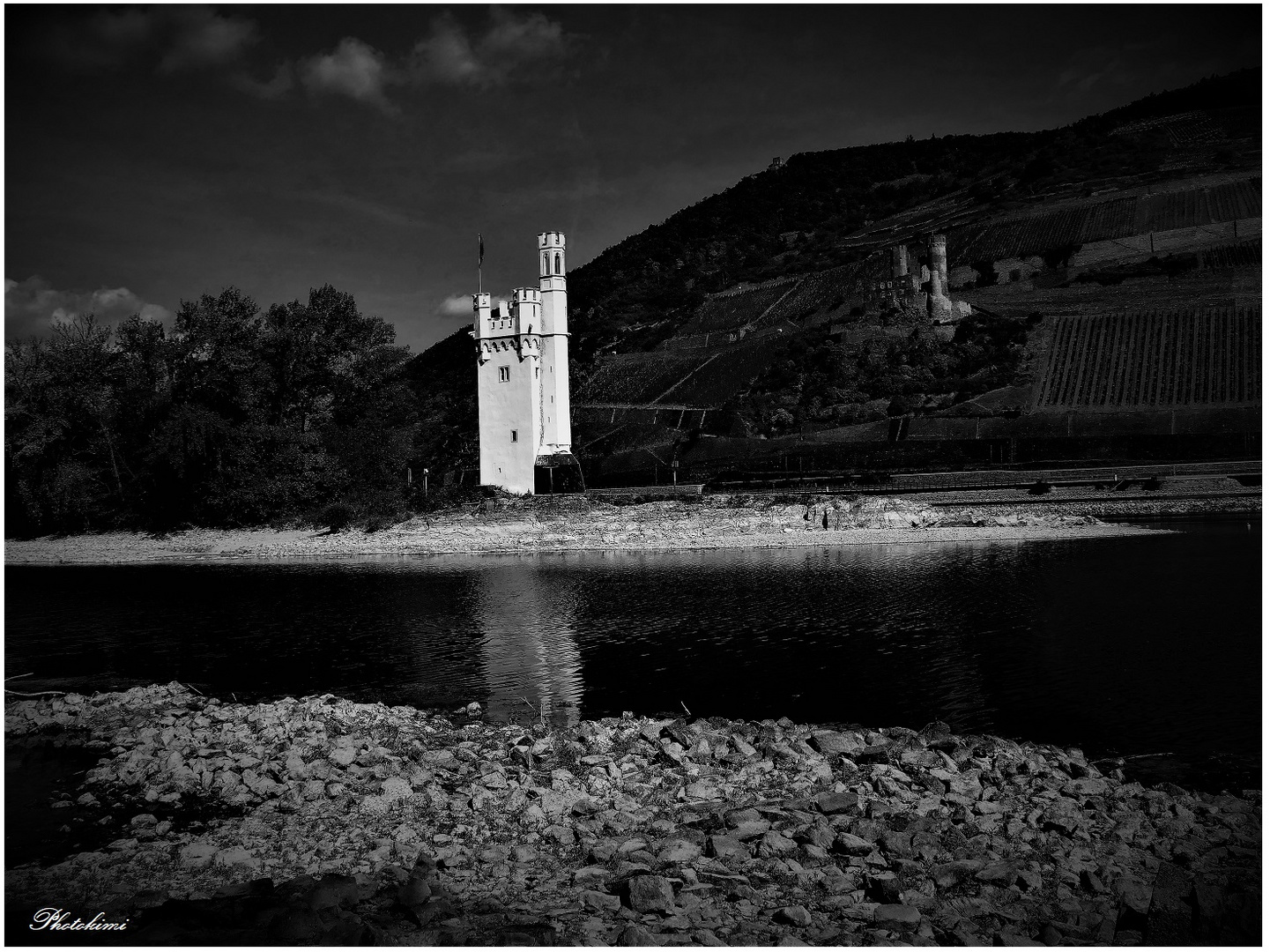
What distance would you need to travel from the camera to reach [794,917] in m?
7.41

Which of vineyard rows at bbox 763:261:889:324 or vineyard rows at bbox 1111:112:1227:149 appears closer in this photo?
vineyard rows at bbox 763:261:889:324

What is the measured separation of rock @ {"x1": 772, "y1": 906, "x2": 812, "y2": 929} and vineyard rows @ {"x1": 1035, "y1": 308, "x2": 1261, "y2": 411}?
180 ft

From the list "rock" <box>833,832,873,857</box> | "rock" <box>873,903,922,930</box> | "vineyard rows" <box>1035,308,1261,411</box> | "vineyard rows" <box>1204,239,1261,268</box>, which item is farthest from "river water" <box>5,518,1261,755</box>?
"vineyard rows" <box>1204,239,1261,268</box>

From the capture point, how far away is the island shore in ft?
131

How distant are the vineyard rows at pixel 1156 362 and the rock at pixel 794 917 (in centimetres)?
5498

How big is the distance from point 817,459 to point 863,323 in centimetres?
3383

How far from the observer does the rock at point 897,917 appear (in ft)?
24.2

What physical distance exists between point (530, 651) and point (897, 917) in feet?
44.3

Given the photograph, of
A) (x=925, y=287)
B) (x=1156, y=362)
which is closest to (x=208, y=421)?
(x=1156, y=362)

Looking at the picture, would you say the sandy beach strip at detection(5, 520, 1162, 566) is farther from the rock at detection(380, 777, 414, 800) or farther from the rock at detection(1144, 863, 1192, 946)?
the rock at detection(1144, 863, 1192, 946)

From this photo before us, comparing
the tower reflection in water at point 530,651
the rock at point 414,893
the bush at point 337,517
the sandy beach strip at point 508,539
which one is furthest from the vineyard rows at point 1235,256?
the rock at point 414,893

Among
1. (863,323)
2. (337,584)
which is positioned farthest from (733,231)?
(337,584)

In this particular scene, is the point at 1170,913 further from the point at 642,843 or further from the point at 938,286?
the point at 938,286

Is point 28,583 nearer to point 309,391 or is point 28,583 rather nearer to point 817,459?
point 309,391
